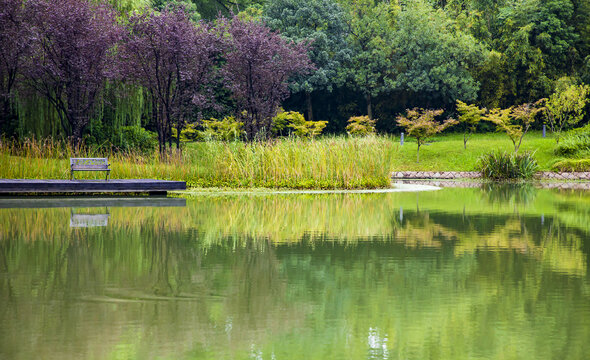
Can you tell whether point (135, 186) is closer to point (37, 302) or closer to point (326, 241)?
point (326, 241)

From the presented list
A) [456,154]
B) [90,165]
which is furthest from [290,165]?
[456,154]

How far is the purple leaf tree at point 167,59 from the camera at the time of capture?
22.4 meters

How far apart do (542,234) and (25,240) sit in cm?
654

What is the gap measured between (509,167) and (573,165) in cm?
359

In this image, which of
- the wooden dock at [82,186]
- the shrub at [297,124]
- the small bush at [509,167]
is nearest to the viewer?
the wooden dock at [82,186]

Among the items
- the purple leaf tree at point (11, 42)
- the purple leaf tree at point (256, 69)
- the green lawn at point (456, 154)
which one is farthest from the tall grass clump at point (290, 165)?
the green lawn at point (456, 154)

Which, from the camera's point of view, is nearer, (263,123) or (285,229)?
(285,229)

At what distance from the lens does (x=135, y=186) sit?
15.7 meters

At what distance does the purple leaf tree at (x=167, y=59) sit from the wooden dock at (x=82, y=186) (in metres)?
6.33

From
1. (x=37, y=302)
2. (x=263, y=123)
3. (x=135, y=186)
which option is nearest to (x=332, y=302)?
(x=37, y=302)

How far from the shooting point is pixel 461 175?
28453 millimetres

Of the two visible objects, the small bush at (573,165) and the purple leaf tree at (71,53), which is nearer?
the purple leaf tree at (71,53)

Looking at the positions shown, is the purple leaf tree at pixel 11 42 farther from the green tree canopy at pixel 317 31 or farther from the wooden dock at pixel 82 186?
the green tree canopy at pixel 317 31

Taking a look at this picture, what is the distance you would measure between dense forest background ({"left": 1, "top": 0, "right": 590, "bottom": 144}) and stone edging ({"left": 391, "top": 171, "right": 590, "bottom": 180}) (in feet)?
40.1
